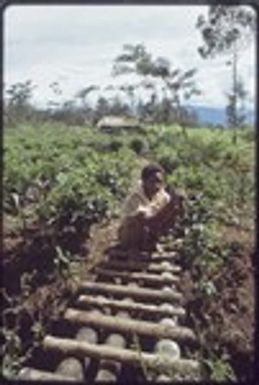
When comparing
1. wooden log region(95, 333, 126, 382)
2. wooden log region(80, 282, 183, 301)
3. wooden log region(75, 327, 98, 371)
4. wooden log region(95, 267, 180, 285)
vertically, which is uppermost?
wooden log region(95, 267, 180, 285)

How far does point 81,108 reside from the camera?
2945cm

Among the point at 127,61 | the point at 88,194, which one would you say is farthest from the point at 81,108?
the point at 88,194

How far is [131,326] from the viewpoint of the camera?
2807 millimetres

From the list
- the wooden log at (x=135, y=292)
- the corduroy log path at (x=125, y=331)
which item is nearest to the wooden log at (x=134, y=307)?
the corduroy log path at (x=125, y=331)

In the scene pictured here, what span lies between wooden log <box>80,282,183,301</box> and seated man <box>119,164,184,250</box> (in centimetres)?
39

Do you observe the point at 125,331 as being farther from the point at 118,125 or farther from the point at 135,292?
the point at 118,125

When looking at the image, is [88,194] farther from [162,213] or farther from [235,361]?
[235,361]

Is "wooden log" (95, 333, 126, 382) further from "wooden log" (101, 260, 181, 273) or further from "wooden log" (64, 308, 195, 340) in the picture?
"wooden log" (101, 260, 181, 273)

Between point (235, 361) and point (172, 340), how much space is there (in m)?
0.27

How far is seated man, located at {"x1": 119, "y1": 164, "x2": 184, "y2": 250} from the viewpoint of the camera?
3430 mm

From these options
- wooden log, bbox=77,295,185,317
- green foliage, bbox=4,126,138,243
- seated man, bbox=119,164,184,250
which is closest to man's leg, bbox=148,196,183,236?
seated man, bbox=119,164,184,250

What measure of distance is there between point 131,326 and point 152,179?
2.64 feet

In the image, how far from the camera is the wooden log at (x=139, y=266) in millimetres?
3609

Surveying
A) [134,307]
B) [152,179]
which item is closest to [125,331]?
[134,307]
